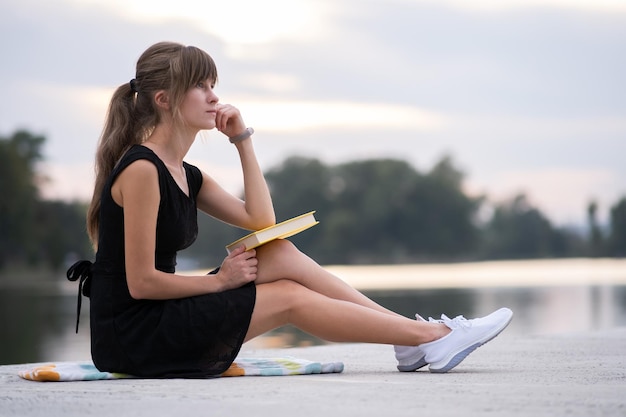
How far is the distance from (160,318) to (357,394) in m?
0.93

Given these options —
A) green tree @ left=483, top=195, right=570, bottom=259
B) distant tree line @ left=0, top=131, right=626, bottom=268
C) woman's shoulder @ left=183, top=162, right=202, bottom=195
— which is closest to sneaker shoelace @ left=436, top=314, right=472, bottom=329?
woman's shoulder @ left=183, top=162, right=202, bottom=195

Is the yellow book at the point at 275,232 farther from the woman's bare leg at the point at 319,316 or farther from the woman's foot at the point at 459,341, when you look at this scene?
the woman's foot at the point at 459,341

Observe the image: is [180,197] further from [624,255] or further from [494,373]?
[624,255]

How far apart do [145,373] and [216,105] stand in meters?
1.04

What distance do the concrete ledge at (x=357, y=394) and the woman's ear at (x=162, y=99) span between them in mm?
1011

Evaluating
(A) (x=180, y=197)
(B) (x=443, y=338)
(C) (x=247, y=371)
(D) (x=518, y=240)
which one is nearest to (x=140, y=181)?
(A) (x=180, y=197)

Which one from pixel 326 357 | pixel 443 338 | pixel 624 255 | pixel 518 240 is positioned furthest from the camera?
pixel 518 240

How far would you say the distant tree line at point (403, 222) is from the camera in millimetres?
90250

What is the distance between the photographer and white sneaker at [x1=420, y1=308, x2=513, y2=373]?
3987mm

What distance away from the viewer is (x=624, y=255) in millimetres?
88562

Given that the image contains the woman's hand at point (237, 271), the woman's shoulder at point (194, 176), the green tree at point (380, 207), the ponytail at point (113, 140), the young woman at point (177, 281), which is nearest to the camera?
the young woman at point (177, 281)

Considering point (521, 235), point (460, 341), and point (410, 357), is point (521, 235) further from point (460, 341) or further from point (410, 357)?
point (460, 341)

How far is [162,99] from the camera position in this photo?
13.2 ft

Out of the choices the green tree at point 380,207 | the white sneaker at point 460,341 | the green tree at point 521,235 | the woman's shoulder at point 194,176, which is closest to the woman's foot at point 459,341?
the white sneaker at point 460,341
